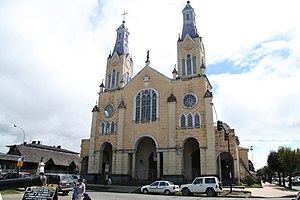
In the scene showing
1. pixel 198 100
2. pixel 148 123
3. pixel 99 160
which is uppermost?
pixel 198 100

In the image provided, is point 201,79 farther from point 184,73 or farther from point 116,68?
point 116,68

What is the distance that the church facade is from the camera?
30.8 metres

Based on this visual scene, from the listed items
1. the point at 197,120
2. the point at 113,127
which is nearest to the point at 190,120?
the point at 197,120

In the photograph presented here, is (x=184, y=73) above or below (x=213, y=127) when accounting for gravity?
above

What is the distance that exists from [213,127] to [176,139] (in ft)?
15.6

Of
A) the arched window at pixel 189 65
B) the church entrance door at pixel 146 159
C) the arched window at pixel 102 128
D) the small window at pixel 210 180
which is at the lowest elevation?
the small window at pixel 210 180

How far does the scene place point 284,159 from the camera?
105ft

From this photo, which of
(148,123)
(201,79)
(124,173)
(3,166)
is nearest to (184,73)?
(201,79)

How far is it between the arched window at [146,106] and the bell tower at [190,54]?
4842mm

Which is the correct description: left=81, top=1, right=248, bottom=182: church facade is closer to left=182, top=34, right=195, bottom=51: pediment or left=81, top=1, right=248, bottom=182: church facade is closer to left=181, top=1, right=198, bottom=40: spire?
left=182, top=34, right=195, bottom=51: pediment

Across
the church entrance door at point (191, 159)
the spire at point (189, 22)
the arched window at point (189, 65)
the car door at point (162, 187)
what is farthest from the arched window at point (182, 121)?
the spire at point (189, 22)

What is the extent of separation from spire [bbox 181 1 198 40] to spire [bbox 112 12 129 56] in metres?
10.6

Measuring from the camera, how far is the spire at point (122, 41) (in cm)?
4357

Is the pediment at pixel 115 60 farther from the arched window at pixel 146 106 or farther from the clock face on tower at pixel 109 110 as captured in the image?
the arched window at pixel 146 106
